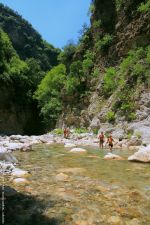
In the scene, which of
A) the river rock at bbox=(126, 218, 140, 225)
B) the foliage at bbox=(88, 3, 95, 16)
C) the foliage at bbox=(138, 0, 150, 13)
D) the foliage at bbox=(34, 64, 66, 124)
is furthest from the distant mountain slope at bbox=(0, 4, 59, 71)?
the river rock at bbox=(126, 218, 140, 225)

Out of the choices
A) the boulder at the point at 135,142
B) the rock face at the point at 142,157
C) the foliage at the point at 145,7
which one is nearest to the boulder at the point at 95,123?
the boulder at the point at 135,142

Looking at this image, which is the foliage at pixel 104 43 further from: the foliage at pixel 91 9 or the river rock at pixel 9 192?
the river rock at pixel 9 192

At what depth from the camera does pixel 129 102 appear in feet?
93.6

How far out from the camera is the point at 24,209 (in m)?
7.27

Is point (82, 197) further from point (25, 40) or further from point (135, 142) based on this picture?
point (25, 40)

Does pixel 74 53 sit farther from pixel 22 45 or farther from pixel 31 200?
pixel 22 45

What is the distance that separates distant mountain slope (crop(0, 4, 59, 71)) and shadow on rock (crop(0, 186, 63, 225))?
3227 inches

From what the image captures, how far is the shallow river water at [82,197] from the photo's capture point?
6719 mm

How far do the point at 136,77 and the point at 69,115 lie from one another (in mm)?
12905

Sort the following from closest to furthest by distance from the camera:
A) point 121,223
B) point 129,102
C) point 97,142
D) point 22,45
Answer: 1. point 121,223
2. point 97,142
3. point 129,102
4. point 22,45

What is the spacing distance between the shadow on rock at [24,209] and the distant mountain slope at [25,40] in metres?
82.0

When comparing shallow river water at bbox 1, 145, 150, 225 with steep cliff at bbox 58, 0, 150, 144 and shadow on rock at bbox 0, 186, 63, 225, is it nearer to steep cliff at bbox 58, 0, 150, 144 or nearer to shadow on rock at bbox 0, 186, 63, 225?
shadow on rock at bbox 0, 186, 63, 225

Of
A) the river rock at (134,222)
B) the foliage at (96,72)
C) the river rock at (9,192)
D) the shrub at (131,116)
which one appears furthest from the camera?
the foliage at (96,72)

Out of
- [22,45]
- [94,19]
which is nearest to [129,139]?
[94,19]
